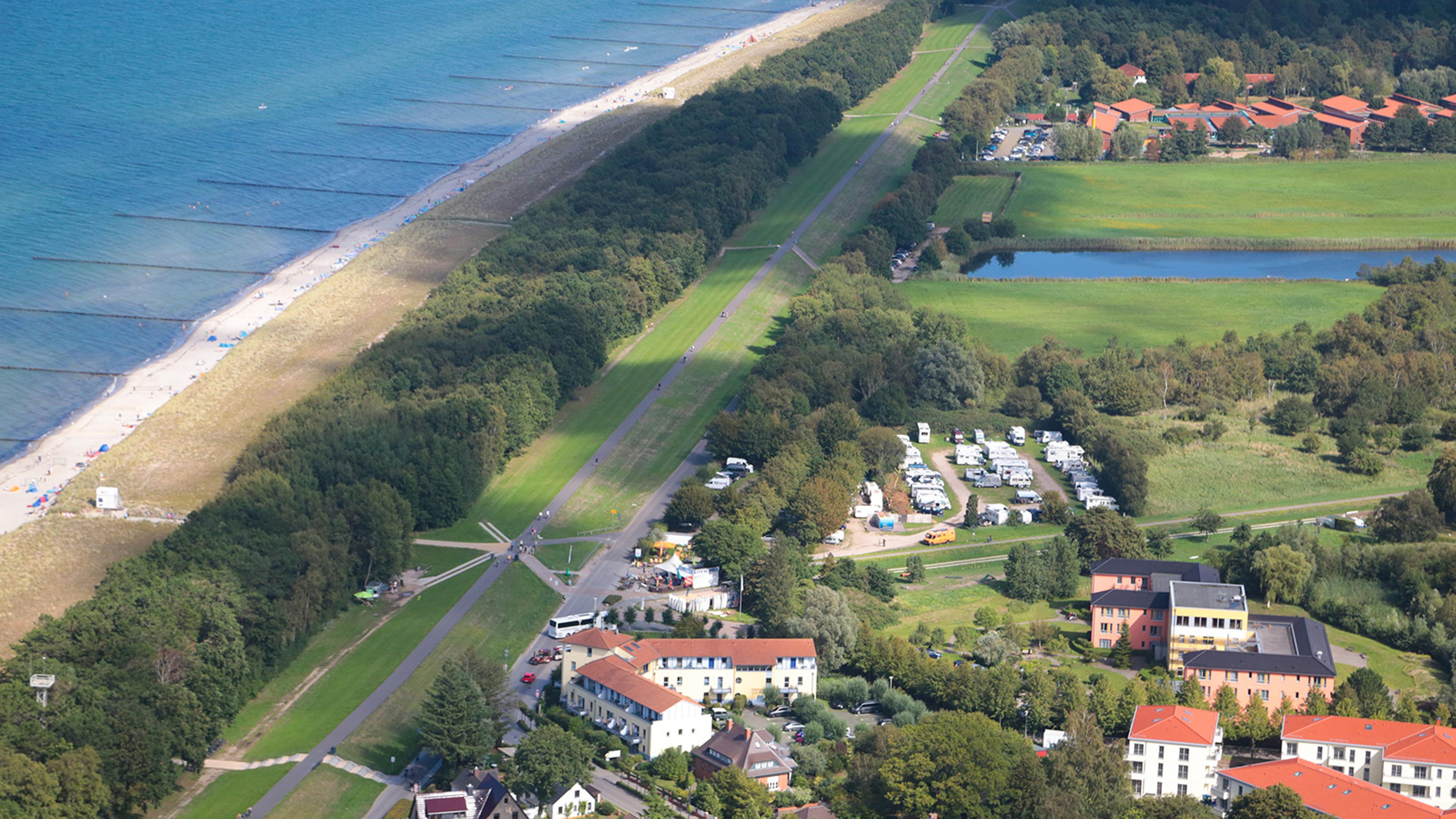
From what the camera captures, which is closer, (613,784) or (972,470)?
(613,784)

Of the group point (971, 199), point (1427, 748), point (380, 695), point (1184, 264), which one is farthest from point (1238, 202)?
point (380, 695)

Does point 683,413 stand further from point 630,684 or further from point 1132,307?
point 630,684

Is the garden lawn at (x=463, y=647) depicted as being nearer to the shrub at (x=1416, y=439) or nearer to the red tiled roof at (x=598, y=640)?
the red tiled roof at (x=598, y=640)

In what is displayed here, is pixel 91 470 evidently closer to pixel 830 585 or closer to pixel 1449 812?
pixel 830 585

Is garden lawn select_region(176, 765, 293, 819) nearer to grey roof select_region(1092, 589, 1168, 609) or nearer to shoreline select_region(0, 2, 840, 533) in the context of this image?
shoreline select_region(0, 2, 840, 533)

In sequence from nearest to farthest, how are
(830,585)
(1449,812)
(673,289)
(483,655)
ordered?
(1449,812) → (483,655) → (830,585) → (673,289)

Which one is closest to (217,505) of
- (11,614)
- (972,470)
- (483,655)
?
(11,614)

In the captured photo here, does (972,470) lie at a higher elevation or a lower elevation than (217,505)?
lower

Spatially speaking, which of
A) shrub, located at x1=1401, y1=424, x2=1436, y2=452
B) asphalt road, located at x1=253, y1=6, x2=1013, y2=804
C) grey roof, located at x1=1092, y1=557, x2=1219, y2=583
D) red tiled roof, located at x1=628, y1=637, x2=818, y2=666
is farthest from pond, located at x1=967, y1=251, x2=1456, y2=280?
red tiled roof, located at x1=628, y1=637, x2=818, y2=666

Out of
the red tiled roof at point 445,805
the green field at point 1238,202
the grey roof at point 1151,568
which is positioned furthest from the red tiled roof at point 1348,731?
the green field at point 1238,202
